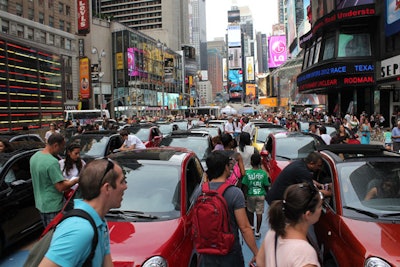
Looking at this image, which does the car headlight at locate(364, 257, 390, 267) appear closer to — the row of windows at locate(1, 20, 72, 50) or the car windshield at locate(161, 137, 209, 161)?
the car windshield at locate(161, 137, 209, 161)

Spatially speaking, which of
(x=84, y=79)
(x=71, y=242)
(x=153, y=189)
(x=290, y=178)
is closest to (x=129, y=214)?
(x=153, y=189)

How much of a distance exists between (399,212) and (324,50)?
29552 millimetres

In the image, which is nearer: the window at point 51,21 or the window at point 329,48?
the window at point 329,48

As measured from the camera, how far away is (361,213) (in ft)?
14.4

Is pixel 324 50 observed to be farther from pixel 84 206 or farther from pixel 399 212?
pixel 84 206

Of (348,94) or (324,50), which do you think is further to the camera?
(348,94)

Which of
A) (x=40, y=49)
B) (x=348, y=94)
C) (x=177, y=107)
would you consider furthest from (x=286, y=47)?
(x=40, y=49)

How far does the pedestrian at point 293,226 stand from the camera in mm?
2256

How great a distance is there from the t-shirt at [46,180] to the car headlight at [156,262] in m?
1.68

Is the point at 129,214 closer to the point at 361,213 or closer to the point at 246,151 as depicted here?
the point at 361,213

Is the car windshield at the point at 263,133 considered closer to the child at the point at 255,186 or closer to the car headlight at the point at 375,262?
the child at the point at 255,186

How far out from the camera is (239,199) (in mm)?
3512

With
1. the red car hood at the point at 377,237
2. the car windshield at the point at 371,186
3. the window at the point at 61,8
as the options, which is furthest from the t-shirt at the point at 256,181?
the window at the point at 61,8

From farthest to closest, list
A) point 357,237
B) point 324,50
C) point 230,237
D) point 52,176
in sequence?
point 324,50 → point 52,176 → point 357,237 → point 230,237
